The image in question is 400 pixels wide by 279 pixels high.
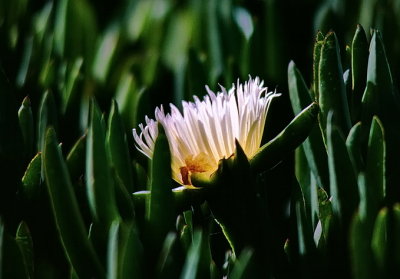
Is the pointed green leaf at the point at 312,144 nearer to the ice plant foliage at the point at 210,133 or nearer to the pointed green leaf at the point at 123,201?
the ice plant foliage at the point at 210,133

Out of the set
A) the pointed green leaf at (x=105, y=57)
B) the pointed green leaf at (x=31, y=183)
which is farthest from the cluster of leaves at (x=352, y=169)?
the pointed green leaf at (x=105, y=57)

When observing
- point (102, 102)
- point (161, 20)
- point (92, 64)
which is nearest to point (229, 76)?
point (102, 102)

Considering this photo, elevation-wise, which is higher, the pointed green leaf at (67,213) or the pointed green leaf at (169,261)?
the pointed green leaf at (67,213)

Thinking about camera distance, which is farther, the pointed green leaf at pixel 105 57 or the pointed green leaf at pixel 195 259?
the pointed green leaf at pixel 105 57

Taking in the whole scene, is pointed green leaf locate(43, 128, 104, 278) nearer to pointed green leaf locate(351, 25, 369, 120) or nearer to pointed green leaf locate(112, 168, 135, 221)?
pointed green leaf locate(112, 168, 135, 221)

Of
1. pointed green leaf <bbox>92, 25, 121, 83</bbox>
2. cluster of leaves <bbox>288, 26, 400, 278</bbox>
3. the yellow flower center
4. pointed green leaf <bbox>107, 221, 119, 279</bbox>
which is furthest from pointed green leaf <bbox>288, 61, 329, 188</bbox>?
pointed green leaf <bbox>92, 25, 121, 83</bbox>

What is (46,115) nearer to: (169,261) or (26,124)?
(26,124)
